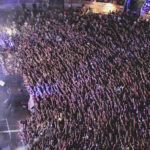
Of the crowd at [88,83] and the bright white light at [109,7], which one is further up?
the bright white light at [109,7]

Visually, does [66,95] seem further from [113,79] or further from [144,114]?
[144,114]

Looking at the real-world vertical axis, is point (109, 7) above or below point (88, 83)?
above

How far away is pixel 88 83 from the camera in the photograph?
739 cm

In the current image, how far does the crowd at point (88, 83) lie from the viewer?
6.02 meters

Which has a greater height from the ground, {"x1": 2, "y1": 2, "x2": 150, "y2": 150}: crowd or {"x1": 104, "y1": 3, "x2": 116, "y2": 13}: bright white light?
{"x1": 104, "y1": 3, "x2": 116, "y2": 13}: bright white light

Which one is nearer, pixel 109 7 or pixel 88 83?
pixel 88 83

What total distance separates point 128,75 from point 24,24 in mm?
8406

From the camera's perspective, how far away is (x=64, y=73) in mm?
7922

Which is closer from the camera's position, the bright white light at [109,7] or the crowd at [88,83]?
the crowd at [88,83]

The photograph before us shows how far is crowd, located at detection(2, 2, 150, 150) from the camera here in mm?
6016

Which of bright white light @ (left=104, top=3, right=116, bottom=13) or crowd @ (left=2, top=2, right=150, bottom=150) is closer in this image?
crowd @ (left=2, top=2, right=150, bottom=150)

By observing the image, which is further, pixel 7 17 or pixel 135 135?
pixel 7 17

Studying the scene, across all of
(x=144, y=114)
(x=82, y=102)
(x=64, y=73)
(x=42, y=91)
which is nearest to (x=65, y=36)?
(x=64, y=73)

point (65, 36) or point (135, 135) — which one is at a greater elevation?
point (65, 36)
